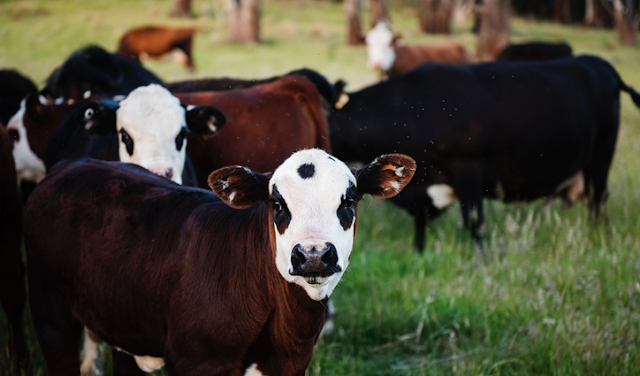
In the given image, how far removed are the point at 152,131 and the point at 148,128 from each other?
0.12 feet

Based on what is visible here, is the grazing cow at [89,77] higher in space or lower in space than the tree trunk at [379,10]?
higher

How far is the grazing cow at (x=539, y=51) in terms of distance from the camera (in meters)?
9.97

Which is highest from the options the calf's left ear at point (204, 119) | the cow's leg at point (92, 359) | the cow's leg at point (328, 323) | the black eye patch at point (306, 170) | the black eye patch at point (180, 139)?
the black eye patch at point (306, 170)

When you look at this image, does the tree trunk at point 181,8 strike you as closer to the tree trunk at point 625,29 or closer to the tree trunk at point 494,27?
the tree trunk at point 494,27

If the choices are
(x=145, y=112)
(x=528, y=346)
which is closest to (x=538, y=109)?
(x=528, y=346)

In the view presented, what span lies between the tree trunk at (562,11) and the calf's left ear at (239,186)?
117 ft

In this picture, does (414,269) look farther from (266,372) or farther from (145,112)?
(266,372)

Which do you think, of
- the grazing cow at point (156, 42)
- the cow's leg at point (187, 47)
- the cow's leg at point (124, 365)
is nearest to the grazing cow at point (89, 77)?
the cow's leg at point (124, 365)

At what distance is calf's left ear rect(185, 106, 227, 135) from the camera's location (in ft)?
14.1

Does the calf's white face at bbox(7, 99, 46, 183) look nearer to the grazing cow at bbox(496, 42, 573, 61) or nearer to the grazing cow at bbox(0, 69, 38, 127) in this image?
the grazing cow at bbox(0, 69, 38, 127)

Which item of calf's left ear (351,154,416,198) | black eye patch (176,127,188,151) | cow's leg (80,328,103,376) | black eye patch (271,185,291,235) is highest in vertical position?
calf's left ear (351,154,416,198)

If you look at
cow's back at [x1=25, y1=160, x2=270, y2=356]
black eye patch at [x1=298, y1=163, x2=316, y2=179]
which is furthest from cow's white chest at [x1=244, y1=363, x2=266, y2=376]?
black eye patch at [x1=298, y1=163, x2=316, y2=179]

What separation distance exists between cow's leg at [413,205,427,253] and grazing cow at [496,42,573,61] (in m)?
5.08

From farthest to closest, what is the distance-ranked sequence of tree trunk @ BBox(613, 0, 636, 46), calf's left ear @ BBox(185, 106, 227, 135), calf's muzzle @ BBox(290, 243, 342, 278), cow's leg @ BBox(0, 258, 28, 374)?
tree trunk @ BBox(613, 0, 636, 46) → calf's left ear @ BBox(185, 106, 227, 135) → cow's leg @ BBox(0, 258, 28, 374) → calf's muzzle @ BBox(290, 243, 342, 278)
